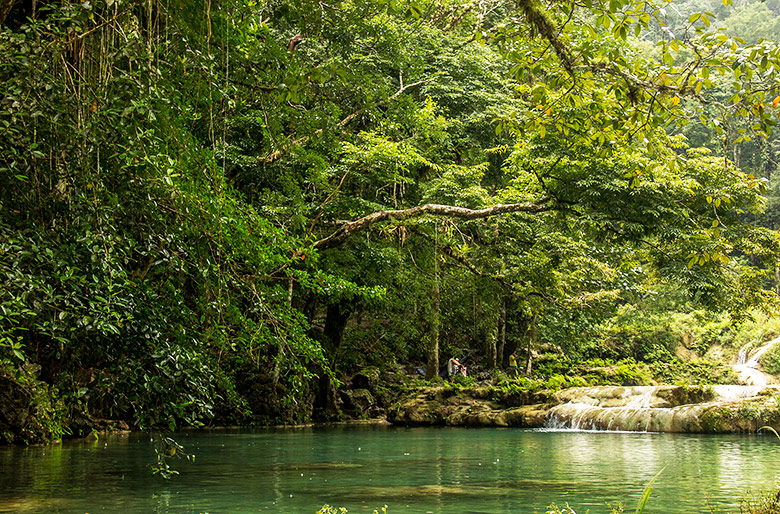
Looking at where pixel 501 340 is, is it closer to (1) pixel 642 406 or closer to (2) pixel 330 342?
(1) pixel 642 406

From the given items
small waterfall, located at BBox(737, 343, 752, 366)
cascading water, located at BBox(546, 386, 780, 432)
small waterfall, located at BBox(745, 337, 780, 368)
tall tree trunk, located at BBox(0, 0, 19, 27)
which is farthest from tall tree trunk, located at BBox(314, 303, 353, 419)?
small waterfall, located at BBox(737, 343, 752, 366)

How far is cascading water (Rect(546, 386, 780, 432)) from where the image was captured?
1529 cm

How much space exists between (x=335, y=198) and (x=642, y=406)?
8942 mm

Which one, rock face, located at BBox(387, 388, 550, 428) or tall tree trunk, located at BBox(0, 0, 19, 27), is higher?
tall tree trunk, located at BBox(0, 0, 19, 27)

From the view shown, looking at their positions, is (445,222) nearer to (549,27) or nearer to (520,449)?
(520,449)

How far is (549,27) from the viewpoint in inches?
210

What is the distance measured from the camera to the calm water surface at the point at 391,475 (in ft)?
18.6

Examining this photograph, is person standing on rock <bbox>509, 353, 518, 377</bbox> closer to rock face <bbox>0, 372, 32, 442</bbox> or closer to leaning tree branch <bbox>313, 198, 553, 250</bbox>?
leaning tree branch <bbox>313, 198, 553, 250</bbox>

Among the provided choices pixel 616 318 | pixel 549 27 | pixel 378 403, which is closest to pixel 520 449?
pixel 549 27

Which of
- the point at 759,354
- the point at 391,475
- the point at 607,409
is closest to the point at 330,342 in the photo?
the point at 607,409

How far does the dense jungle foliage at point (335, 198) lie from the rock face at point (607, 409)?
2045 mm

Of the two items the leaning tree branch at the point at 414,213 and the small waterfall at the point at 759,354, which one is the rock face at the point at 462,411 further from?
the small waterfall at the point at 759,354

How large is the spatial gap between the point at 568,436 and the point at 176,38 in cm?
1173

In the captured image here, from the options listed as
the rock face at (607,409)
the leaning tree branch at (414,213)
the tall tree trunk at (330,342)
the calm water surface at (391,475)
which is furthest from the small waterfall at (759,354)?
the leaning tree branch at (414,213)
